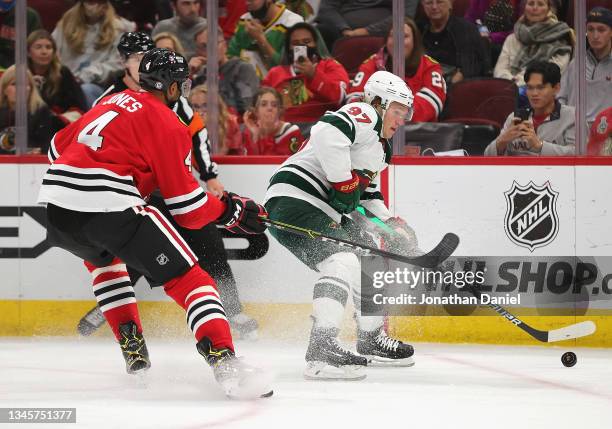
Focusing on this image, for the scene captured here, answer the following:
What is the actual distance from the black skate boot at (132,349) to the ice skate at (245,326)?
135 centimetres

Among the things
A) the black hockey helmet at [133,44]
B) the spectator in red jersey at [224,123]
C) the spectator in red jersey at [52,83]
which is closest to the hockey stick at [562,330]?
the spectator in red jersey at [224,123]

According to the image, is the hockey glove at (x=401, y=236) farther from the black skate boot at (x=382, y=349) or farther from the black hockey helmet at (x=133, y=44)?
the black hockey helmet at (x=133, y=44)

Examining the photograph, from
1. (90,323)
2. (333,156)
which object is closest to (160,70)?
(333,156)

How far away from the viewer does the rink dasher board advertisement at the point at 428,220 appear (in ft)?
15.6

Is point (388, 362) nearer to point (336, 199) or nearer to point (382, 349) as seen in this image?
point (382, 349)

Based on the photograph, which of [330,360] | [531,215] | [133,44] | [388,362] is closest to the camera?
[330,360]

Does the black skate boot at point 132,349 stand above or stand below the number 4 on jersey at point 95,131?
below

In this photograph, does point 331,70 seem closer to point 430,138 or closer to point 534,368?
point 430,138

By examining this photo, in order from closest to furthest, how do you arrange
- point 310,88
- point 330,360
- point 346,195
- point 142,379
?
point 142,379
point 330,360
point 346,195
point 310,88

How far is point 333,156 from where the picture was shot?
3.72m

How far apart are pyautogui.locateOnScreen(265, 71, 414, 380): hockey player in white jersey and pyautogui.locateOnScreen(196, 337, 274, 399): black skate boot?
0.53m

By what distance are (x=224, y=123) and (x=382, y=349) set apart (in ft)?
5.07

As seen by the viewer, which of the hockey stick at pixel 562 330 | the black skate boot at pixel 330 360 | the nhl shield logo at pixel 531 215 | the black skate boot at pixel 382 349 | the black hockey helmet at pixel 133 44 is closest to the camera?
the black skate boot at pixel 330 360

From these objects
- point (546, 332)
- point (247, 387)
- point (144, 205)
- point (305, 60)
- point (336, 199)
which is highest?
point (305, 60)
